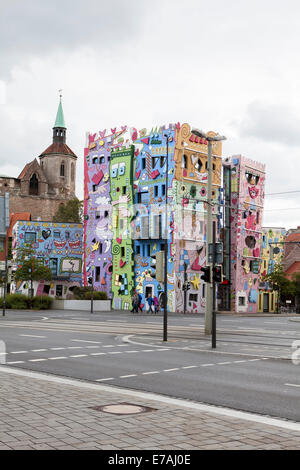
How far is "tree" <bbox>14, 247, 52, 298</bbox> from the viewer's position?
63938 mm

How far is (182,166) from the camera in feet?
190

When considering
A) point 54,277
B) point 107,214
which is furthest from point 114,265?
point 54,277

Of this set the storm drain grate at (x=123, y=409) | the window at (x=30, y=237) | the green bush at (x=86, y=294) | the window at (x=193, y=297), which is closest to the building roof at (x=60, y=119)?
the window at (x=30, y=237)

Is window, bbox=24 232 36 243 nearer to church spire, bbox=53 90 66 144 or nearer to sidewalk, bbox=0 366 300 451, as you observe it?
sidewalk, bbox=0 366 300 451

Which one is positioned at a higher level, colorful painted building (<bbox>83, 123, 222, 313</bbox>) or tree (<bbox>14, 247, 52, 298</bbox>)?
colorful painted building (<bbox>83, 123, 222, 313</bbox>)

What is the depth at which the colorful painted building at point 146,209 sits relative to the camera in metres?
57.7

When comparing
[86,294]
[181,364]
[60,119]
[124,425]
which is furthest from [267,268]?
[60,119]

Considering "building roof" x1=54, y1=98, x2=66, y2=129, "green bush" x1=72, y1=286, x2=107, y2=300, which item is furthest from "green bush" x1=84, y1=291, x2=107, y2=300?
"building roof" x1=54, y1=98, x2=66, y2=129

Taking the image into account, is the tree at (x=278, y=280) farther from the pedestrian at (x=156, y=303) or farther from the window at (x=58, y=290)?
the window at (x=58, y=290)

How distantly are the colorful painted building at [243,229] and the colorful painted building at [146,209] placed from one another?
2869 millimetres

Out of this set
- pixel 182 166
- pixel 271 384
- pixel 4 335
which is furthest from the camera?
pixel 182 166

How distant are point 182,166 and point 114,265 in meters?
13.3
